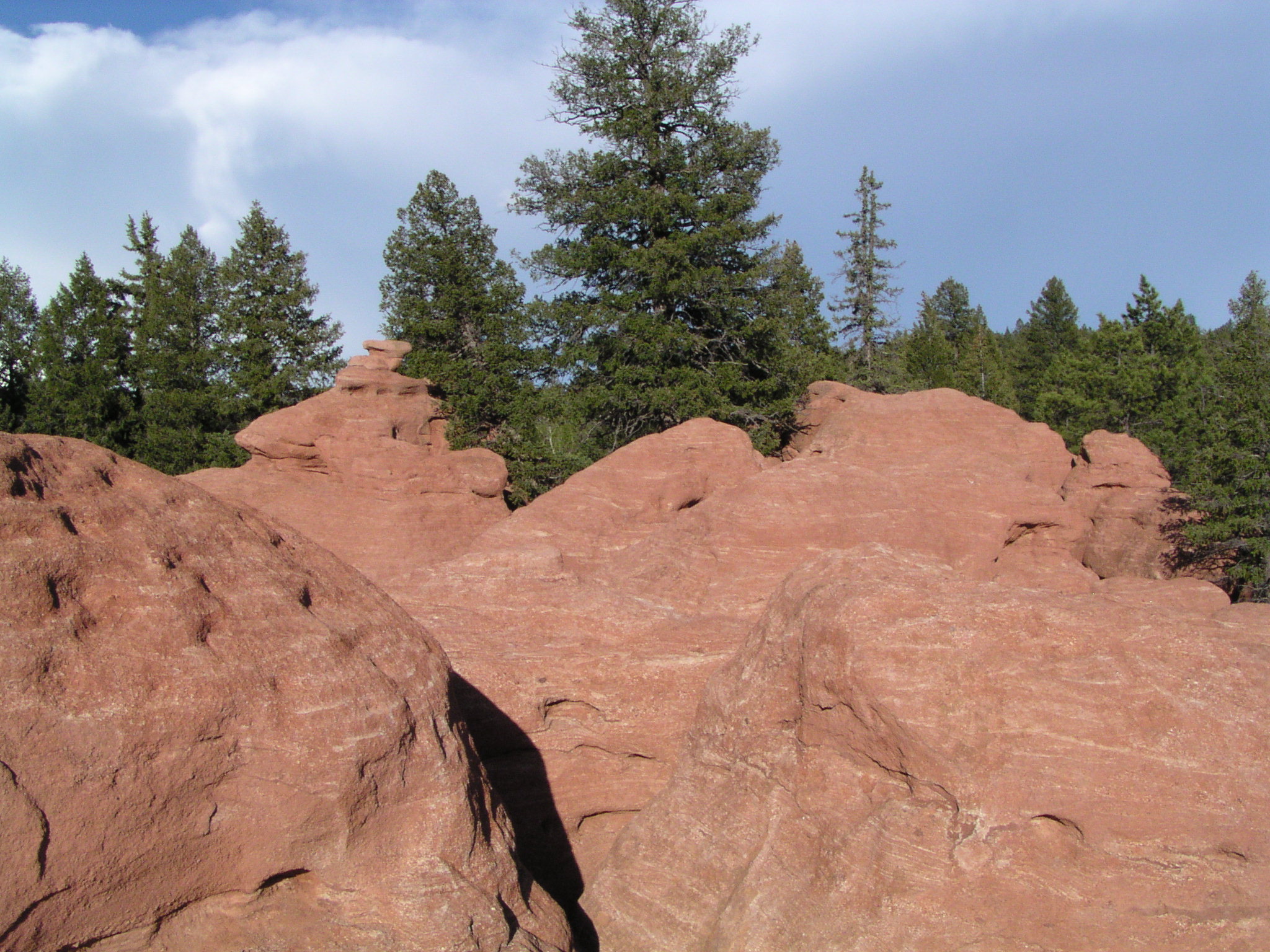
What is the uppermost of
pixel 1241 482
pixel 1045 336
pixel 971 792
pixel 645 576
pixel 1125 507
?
pixel 1045 336

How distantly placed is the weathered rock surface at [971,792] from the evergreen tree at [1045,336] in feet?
175

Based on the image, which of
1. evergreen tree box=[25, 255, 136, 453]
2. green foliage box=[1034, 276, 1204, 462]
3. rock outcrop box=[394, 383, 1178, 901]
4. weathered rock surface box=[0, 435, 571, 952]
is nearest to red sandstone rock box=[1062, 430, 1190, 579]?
rock outcrop box=[394, 383, 1178, 901]

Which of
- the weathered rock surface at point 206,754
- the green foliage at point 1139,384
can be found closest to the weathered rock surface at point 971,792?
the weathered rock surface at point 206,754

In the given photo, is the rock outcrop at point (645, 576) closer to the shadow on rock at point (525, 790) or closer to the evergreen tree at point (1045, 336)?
the shadow on rock at point (525, 790)

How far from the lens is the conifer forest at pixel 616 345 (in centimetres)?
2477

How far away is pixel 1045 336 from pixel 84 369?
62.1m

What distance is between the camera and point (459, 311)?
Answer: 28812 millimetres

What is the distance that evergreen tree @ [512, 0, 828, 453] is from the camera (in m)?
25.0

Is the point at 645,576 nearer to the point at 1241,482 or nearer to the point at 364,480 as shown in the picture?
the point at 364,480

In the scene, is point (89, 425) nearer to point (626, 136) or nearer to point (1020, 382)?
point (626, 136)

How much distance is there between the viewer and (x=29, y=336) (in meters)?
54.6

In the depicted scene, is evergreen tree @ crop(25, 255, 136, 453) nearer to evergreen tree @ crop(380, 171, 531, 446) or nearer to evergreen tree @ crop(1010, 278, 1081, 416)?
evergreen tree @ crop(380, 171, 531, 446)

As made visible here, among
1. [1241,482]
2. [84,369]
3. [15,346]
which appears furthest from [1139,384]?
[15,346]

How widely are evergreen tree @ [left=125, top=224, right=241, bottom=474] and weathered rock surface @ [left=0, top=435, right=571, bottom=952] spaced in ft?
104
